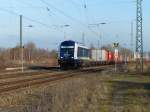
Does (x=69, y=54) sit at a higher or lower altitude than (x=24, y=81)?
higher

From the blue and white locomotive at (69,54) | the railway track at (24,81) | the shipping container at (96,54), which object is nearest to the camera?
the railway track at (24,81)

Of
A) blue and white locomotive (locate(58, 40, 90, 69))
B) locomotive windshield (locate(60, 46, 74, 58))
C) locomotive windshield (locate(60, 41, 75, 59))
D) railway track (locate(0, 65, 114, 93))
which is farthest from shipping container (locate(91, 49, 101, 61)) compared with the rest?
railway track (locate(0, 65, 114, 93))

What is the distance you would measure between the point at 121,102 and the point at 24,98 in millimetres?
4342

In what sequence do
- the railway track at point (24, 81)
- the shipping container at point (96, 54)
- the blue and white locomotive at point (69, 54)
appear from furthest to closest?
the shipping container at point (96, 54)
the blue and white locomotive at point (69, 54)
the railway track at point (24, 81)

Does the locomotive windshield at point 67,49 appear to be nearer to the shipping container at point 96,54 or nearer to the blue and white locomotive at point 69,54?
the blue and white locomotive at point 69,54

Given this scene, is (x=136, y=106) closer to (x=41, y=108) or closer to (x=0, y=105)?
(x=41, y=108)

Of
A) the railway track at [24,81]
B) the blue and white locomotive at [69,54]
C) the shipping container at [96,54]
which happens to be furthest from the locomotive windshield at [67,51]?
the shipping container at [96,54]

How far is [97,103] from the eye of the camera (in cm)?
1730

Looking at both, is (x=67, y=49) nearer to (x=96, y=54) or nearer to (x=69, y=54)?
(x=69, y=54)

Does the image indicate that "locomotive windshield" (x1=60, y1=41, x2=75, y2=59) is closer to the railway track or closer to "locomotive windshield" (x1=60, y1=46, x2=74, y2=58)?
"locomotive windshield" (x1=60, y1=46, x2=74, y2=58)

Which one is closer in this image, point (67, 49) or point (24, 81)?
point (24, 81)

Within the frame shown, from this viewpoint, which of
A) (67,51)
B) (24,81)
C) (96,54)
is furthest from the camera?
(96,54)

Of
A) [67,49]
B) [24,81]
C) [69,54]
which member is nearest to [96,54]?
[67,49]

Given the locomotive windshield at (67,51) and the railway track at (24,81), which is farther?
the locomotive windshield at (67,51)
